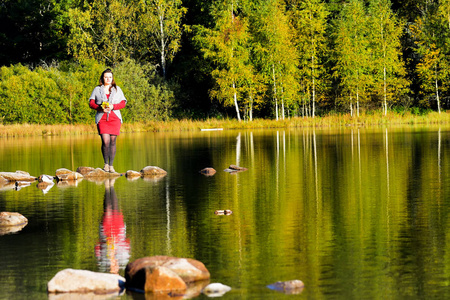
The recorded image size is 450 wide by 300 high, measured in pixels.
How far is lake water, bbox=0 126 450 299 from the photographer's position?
24.2ft

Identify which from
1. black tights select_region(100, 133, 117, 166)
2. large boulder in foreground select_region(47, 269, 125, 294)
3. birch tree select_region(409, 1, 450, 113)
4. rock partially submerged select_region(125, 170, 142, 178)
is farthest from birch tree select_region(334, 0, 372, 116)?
large boulder in foreground select_region(47, 269, 125, 294)

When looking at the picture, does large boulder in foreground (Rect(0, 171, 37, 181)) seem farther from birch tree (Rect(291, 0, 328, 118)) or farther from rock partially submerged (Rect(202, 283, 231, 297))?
birch tree (Rect(291, 0, 328, 118))

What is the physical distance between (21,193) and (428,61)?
60.2 metres

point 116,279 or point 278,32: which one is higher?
point 278,32

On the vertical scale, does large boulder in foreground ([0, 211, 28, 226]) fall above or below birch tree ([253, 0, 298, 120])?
below

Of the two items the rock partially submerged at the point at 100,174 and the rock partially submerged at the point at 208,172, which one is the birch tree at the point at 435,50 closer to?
the rock partially submerged at the point at 208,172

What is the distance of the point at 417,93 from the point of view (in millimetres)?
75188

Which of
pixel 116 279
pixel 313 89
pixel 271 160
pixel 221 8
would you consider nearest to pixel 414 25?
pixel 313 89

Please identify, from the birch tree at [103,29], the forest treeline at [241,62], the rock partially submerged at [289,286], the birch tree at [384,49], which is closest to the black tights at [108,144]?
the rock partially submerged at [289,286]

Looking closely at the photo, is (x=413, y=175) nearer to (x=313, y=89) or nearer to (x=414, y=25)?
(x=313, y=89)

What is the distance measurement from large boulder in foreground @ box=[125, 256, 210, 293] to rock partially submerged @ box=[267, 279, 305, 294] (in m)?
0.82

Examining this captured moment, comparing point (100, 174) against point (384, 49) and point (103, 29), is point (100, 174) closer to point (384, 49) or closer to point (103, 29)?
point (103, 29)

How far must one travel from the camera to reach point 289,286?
6.98m

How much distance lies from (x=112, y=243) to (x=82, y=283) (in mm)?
2203
